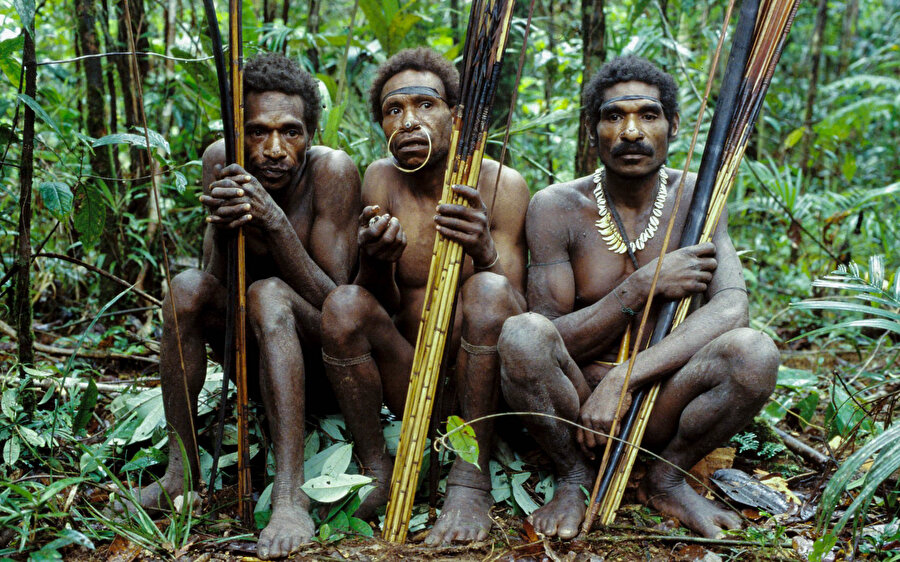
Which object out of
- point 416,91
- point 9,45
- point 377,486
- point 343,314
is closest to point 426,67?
point 416,91

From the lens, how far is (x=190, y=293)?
244 cm

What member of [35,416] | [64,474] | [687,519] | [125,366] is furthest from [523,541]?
[125,366]

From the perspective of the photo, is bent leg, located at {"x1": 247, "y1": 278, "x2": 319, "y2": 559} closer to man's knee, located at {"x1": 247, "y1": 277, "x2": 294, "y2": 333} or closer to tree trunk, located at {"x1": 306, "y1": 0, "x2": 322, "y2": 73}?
man's knee, located at {"x1": 247, "y1": 277, "x2": 294, "y2": 333}

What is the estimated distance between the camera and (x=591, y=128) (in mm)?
2854

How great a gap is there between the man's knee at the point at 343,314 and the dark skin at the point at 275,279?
12cm

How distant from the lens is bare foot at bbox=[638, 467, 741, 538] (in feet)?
7.63

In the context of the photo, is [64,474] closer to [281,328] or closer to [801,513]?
[281,328]

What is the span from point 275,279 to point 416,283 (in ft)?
1.76

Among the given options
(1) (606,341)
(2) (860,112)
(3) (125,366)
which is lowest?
(3) (125,366)

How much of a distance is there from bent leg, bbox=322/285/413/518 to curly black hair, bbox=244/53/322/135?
2.46ft

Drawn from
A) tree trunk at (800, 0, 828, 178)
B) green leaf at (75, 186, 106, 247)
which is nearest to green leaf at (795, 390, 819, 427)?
green leaf at (75, 186, 106, 247)

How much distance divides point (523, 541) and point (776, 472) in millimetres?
1126

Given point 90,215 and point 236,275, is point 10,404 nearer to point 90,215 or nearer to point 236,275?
point 90,215

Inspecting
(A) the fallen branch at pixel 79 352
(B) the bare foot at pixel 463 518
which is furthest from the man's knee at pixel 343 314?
(A) the fallen branch at pixel 79 352
